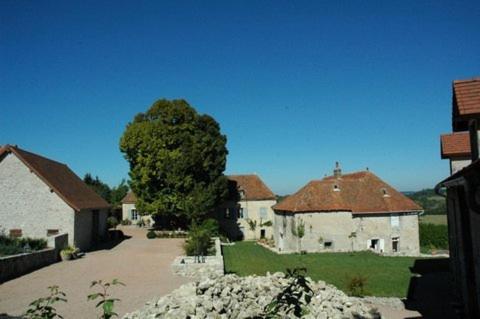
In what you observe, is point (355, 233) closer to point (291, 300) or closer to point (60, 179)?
point (60, 179)

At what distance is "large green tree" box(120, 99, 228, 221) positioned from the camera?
35875 mm

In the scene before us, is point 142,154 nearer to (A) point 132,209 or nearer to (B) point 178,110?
(B) point 178,110

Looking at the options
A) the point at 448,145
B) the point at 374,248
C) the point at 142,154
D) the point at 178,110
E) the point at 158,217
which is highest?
the point at 178,110

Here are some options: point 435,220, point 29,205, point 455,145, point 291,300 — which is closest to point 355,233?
point 455,145

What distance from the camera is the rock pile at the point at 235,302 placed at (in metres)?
9.45

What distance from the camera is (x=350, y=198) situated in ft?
113

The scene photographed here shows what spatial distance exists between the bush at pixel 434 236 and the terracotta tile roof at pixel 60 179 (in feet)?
104

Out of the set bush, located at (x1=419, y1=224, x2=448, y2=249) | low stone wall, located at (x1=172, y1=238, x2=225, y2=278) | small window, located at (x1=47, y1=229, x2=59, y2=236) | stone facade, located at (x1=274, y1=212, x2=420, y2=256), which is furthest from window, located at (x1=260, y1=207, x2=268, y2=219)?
low stone wall, located at (x1=172, y1=238, x2=225, y2=278)

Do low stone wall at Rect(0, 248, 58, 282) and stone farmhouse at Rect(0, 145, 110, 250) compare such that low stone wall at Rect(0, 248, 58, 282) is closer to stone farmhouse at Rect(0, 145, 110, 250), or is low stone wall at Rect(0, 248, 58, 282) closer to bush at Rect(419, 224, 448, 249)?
stone farmhouse at Rect(0, 145, 110, 250)

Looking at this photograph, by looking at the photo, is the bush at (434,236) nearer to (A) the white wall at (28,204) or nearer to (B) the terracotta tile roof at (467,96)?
(B) the terracotta tile roof at (467,96)

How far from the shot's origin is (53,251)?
2291cm

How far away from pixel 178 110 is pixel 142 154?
5571 mm

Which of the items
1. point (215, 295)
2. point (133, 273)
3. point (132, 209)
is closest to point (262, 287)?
point (215, 295)

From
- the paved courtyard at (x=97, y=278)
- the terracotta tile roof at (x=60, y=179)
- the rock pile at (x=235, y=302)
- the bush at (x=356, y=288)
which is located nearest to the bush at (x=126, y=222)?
the terracotta tile roof at (x=60, y=179)
